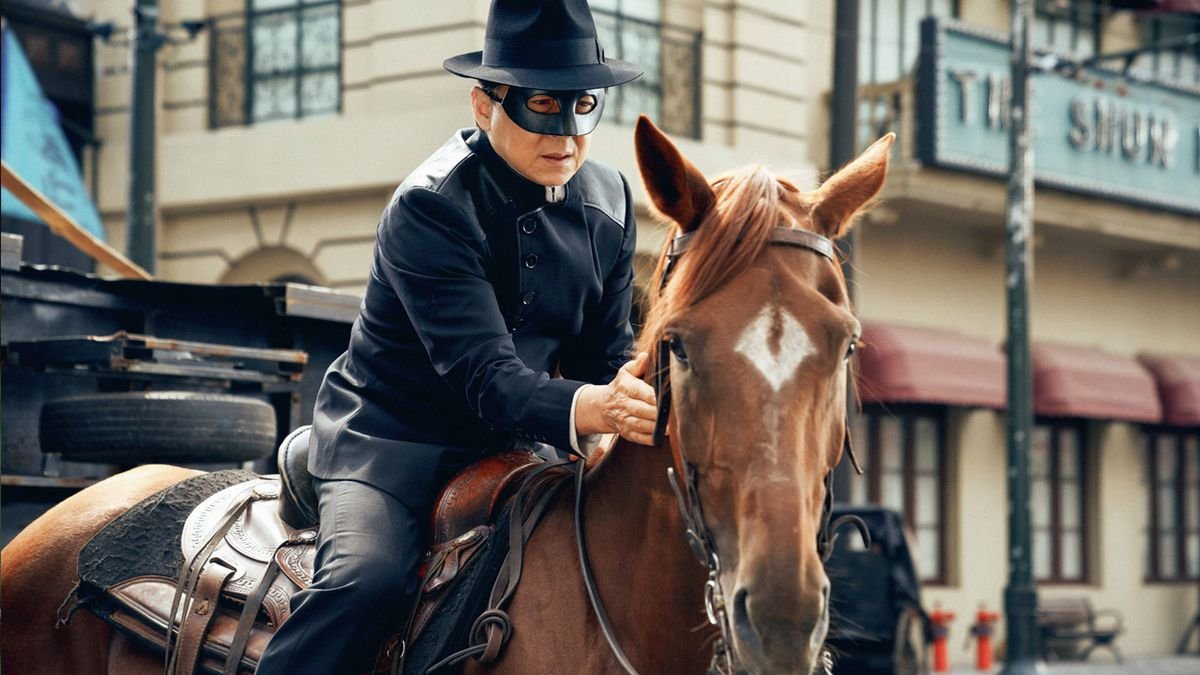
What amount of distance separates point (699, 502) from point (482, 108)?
1.27 metres

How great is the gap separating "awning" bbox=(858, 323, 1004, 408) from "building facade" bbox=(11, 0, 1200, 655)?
1.6 inches

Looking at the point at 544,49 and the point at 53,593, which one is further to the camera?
the point at 53,593

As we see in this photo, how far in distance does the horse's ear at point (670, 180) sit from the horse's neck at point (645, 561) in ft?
1.57

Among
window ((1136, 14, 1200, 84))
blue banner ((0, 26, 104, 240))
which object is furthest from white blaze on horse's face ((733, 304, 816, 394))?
window ((1136, 14, 1200, 84))

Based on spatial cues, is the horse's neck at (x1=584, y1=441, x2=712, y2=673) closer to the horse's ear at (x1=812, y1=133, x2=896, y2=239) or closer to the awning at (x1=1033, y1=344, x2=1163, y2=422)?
the horse's ear at (x1=812, y1=133, x2=896, y2=239)

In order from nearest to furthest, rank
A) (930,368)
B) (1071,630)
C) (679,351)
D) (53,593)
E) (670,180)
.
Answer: (679,351), (670,180), (53,593), (930,368), (1071,630)

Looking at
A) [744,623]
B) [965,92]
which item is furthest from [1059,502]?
[744,623]

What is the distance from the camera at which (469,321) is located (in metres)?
3.51

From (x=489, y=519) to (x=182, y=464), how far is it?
7.78 feet


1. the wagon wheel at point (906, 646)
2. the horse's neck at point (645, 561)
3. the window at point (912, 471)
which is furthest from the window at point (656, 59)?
the horse's neck at point (645, 561)

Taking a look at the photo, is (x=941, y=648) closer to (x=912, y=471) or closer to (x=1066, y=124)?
(x=912, y=471)

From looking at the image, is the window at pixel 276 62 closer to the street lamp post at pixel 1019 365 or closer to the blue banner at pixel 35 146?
the blue banner at pixel 35 146

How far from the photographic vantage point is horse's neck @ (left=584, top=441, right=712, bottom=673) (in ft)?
10.7

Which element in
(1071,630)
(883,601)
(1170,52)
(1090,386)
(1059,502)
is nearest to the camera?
(883,601)
